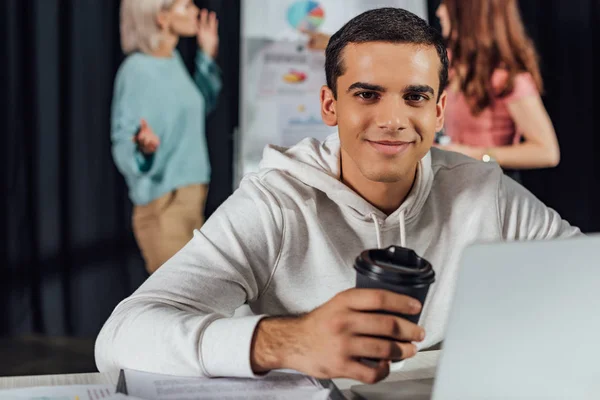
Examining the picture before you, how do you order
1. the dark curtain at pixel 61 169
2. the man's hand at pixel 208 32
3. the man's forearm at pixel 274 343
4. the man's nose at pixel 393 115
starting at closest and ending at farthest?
1. the man's forearm at pixel 274 343
2. the man's nose at pixel 393 115
3. the dark curtain at pixel 61 169
4. the man's hand at pixel 208 32

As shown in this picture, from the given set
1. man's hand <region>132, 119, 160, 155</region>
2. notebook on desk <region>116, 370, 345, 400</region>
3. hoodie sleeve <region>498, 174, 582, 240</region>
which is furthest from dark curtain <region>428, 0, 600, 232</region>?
notebook on desk <region>116, 370, 345, 400</region>

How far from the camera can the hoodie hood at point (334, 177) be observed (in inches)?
53.9

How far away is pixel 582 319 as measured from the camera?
29.2 inches

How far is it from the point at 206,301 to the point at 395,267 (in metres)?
0.45

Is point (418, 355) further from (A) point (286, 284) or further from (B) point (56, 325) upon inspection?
(B) point (56, 325)

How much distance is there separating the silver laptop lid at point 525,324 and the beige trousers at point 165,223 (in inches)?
103

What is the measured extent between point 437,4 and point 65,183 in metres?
1.97

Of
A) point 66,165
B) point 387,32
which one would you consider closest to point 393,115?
point 387,32

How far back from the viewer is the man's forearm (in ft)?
3.07

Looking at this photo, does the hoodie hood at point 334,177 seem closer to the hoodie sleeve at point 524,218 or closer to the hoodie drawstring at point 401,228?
the hoodie drawstring at point 401,228

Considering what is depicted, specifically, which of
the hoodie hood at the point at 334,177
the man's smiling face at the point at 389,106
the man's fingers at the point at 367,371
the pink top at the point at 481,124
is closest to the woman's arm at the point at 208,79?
the pink top at the point at 481,124

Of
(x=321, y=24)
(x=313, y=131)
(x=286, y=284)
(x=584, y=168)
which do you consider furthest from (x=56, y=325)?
(x=584, y=168)

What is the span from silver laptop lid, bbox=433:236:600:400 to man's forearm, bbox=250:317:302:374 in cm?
23

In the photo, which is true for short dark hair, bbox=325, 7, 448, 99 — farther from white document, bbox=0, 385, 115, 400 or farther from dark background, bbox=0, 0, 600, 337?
dark background, bbox=0, 0, 600, 337
